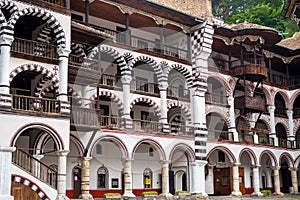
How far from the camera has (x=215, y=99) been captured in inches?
1209

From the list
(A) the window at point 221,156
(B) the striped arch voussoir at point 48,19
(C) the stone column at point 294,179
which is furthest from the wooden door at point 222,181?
(B) the striped arch voussoir at point 48,19

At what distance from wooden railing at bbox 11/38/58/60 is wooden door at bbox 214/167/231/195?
629 inches

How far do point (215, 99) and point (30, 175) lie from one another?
53.3 feet

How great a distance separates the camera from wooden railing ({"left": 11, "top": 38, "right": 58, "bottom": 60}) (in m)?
20.2

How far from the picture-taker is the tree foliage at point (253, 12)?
149ft

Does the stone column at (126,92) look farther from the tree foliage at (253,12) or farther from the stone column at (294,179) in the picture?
the tree foliage at (253,12)

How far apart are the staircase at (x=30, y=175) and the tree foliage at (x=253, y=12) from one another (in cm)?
2920

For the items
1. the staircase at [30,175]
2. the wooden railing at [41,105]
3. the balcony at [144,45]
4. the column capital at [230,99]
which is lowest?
the staircase at [30,175]

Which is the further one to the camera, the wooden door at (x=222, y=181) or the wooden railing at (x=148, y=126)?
the wooden door at (x=222, y=181)

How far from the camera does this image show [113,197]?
23266 millimetres

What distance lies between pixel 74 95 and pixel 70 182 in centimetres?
466

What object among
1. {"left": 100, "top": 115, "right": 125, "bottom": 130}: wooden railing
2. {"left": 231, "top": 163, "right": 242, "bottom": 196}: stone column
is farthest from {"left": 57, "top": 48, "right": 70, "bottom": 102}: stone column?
{"left": 231, "top": 163, "right": 242, "bottom": 196}: stone column

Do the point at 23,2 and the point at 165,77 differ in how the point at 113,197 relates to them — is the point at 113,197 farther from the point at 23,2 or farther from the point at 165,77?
the point at 23,2

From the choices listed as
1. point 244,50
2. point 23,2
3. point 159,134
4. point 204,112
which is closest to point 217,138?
point 204,112
